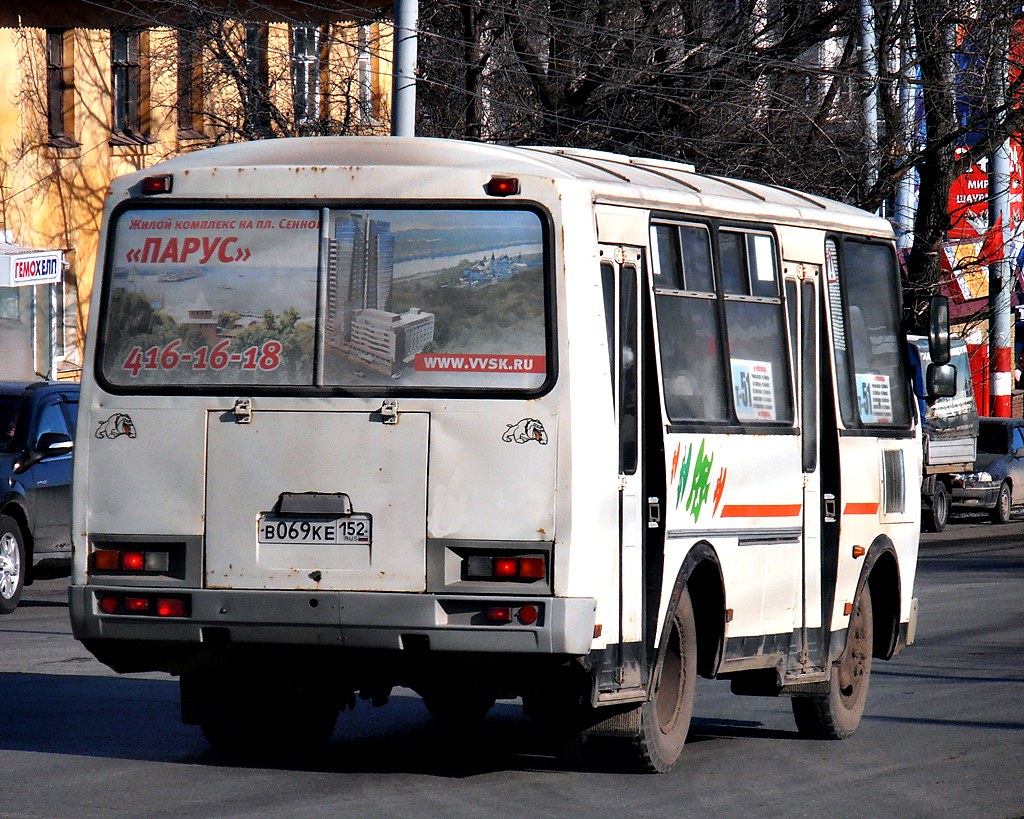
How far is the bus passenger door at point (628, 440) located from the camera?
8.02 m

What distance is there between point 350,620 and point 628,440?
54.3 inches

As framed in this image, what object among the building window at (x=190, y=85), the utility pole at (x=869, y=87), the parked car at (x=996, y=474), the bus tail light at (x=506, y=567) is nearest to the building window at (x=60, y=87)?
the building window at (x=190, y=85)

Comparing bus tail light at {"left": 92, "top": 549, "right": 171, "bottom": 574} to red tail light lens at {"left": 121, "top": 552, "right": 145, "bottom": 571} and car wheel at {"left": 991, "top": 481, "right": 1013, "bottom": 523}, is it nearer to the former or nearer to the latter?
red tail light lens at {"left": 121, "top": 552, "right": 145, "bottom": 571}

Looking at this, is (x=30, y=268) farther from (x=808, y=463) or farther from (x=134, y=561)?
(x=134, y=561)

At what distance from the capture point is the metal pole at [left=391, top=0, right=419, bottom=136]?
59.7 ft

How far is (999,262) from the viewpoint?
29.8m

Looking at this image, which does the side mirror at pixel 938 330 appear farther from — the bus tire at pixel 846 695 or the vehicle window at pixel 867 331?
the bus tire at pixel 846 695

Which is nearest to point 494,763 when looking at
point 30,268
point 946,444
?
point 30,268

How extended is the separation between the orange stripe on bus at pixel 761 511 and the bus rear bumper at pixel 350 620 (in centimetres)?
143

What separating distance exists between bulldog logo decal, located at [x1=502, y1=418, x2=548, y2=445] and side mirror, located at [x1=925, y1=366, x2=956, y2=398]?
12.8 ft

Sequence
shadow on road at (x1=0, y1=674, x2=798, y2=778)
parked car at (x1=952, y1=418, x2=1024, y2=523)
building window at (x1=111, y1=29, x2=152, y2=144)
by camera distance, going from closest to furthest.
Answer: shadow on road at (x1=0, y1=674, x2=798, y2=778)
building window at (x1=111, y1=29, x2=152, y2=144)
parked car at (x1=952, y1=418, x2=1024, y2=523)

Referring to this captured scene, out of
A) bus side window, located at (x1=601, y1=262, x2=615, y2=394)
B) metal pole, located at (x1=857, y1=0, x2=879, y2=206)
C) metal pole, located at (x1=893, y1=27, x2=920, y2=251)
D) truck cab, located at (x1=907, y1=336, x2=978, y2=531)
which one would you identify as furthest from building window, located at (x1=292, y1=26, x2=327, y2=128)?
bus side window, located at (x1=601, y1=262, x2=615, y2=394)

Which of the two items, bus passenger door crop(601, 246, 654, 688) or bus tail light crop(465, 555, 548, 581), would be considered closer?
bus tail light crop(465, 555, 548, 581)

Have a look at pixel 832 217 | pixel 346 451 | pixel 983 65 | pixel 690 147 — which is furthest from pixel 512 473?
pixel 983 65
